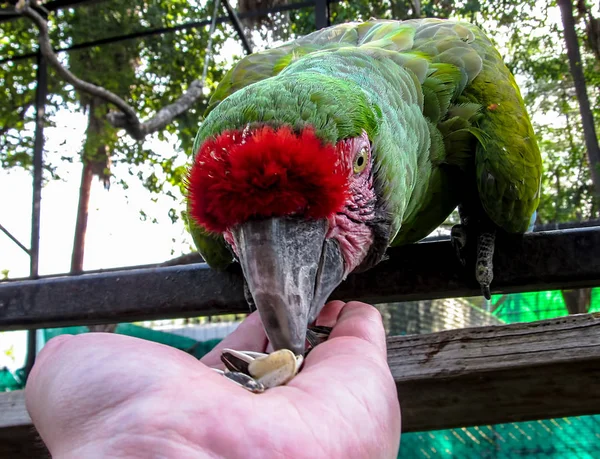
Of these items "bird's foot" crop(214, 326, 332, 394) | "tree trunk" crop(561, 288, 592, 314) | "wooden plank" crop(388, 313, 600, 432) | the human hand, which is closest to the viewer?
the human hand

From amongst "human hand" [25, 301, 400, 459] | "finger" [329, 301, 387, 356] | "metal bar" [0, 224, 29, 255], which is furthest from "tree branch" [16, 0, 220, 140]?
"human hand" [25, 301, 400, 459]

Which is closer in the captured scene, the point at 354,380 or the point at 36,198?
→ the point at 354,380

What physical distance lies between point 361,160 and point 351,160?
2.0 inches

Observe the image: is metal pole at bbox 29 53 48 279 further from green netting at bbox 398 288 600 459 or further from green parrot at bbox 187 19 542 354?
green netting at bbox 398 288 600 459

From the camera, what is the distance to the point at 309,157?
1.09 meters

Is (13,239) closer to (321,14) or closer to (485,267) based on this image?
(321,14)

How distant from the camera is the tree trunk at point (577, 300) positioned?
470 cm

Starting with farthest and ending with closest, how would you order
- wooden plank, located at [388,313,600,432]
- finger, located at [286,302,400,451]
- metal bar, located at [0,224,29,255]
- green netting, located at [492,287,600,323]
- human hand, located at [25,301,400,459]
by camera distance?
1. metal bar, located at [0,224,29,255]
2. green netting, located at [492,287,600,323]
3. wooden plank, located at [388,313,600,432]
4. finger, located at [286,302,400,451]
5. human hand, located at [25,301,400,459]

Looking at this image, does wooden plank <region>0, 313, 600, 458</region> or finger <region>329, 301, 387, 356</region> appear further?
wooden plank <region>0, 313, 600, 458</region>

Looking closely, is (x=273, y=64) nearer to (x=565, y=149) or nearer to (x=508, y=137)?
(x=508, y=137)

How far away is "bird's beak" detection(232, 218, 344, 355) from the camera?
1067mm

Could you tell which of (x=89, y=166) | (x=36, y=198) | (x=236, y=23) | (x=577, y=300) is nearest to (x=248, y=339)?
(x=236, y=23)

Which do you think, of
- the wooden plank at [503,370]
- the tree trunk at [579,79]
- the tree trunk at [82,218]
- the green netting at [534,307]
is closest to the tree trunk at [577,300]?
the green netting at [534,307]

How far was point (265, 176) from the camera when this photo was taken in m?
1.06
